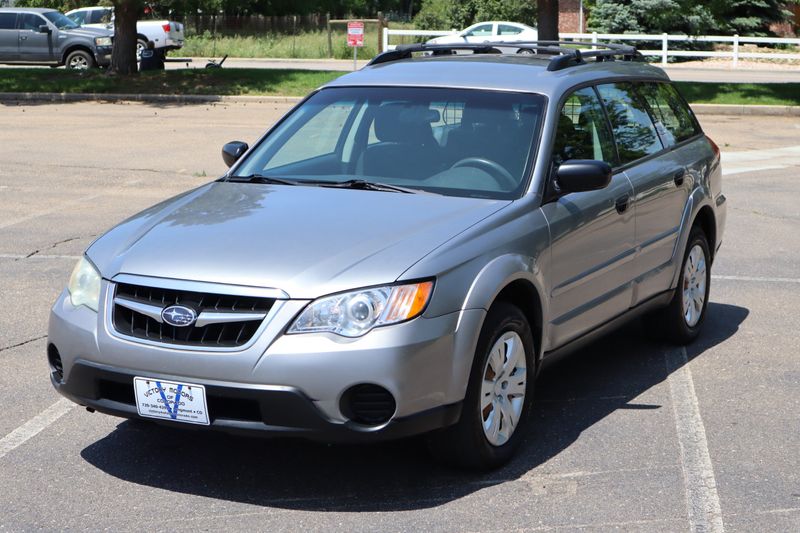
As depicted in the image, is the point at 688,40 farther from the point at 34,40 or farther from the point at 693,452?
the point at 693,452

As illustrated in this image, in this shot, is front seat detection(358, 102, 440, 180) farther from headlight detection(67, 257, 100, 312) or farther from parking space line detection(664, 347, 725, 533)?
parking space line detection(664, 347, 725, 533)

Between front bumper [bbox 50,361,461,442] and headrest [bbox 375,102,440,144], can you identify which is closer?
front bumper [bbox 50,361,461,442]

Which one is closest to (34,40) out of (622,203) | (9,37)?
(9,37)

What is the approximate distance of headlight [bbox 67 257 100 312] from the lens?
5086 millimetres

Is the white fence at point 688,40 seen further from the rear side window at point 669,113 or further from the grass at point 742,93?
the rear side window at point 669,113

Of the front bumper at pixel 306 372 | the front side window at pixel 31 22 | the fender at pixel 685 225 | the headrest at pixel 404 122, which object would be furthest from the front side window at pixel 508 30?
the front bumper at pixel 306 372

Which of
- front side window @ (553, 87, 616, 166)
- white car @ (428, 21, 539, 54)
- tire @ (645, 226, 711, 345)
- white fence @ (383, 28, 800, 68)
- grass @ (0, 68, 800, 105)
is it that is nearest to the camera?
front side window @ (553, 87, 616, 166)

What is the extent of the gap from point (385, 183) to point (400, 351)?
1.41 m

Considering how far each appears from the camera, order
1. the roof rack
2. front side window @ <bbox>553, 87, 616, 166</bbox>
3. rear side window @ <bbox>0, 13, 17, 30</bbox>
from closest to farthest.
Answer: front side window @ <bbox>553, 87, 616, 166</bbox> < the roof rack < rear side window @ <bbox>0, 13, 17, 30</bbox>

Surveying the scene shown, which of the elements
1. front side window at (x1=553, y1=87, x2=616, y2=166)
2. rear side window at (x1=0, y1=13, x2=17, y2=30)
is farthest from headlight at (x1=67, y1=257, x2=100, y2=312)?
rear side window at (x1=0, y1=13, x2=17, y2=30)

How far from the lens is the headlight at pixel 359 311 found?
464cm

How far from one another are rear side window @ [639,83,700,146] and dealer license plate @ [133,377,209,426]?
146 inches

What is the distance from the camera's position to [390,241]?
500 cm

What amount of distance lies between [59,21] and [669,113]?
3064 cm
